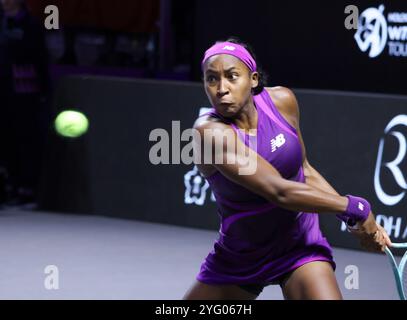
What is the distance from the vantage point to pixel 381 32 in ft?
30.1

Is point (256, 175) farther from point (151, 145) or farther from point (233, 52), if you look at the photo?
point (151, 145)

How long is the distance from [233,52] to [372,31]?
5306mm

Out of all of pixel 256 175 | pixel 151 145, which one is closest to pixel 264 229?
pixel 256 175

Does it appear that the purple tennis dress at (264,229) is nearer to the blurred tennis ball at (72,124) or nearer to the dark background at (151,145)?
the dark background at (151,145)

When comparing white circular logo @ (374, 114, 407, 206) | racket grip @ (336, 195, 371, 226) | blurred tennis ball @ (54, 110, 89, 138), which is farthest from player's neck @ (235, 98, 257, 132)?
blurred tennis ball @ (54, 110, 89, 138)

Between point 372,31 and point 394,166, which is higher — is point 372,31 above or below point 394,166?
above

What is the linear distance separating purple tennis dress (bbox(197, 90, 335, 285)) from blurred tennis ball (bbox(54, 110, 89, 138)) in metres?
5.26

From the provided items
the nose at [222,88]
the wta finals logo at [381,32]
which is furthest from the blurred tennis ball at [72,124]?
the nose at [222,88]

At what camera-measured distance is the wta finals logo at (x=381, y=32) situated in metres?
9.02

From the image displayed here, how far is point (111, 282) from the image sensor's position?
6.96 meters

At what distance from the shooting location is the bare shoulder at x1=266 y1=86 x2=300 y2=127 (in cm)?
443

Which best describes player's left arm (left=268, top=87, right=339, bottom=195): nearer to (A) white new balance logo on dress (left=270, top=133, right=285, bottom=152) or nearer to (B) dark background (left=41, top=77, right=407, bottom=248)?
(A) white new balance logo on dress (left=270, top=133, right=285, bottom=152)
